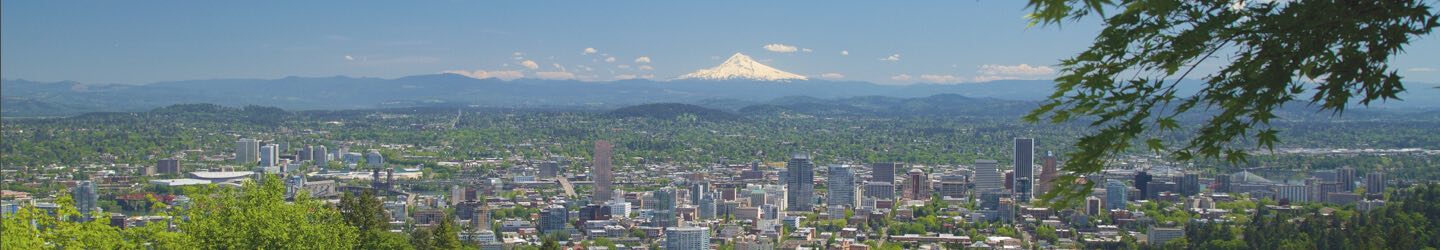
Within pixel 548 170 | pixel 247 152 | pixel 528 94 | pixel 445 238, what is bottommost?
pixel 548 170

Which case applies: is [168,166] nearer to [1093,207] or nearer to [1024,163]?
[1024,163]

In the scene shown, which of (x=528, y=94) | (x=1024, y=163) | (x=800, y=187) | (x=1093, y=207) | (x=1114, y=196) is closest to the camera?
(x=1093, y=207)

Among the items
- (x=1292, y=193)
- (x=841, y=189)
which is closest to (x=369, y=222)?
(x=841, y=189)

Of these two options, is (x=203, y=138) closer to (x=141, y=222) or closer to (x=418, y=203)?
(x=418, y=203)

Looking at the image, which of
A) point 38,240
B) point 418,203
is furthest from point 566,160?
point 38,240

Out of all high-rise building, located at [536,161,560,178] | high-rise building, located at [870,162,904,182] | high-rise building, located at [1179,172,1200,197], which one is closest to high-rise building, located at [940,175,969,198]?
high-rise building, located at [870,162,904,182]

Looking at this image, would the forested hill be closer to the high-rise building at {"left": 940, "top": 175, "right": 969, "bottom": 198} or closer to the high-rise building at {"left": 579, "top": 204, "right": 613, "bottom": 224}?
the high-rise building at {"left": 940, "top": 175, "right": 969, "bottom": 198}
